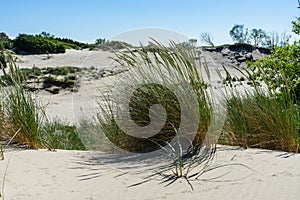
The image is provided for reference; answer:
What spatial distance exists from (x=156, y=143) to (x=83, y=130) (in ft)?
5.63

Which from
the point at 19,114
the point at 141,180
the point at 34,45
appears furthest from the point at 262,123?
the point at 34,45

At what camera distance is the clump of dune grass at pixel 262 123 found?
13.7ft

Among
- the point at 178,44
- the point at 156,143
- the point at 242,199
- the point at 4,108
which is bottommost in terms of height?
the point at 242,199

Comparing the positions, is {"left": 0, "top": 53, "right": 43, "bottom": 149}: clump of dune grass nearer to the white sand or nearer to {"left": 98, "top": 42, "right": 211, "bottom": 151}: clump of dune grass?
the white sand

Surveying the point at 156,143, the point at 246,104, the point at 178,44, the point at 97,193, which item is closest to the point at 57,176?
the point at 97,193

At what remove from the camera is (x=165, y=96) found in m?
4.33

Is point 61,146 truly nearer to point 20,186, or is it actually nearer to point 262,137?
point 20,186

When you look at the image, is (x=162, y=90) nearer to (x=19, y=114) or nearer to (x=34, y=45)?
(x=19, y=114)

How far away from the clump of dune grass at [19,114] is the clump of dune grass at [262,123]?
7.54 ft

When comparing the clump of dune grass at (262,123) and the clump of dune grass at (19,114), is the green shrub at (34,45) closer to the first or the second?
the clump of dune grass at (19,114)

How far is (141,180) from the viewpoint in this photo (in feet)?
10.7

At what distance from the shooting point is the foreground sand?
116 inches

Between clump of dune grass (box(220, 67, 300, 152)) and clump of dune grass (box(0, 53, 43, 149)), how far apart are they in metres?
2.30

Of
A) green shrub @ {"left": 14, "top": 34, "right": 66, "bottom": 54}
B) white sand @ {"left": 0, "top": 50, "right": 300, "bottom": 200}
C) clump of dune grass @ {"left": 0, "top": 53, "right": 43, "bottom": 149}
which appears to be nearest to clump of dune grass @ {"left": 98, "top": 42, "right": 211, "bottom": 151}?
white sand @ {"left": 0, "top": 50, "right": 300, "bottom": 200}
